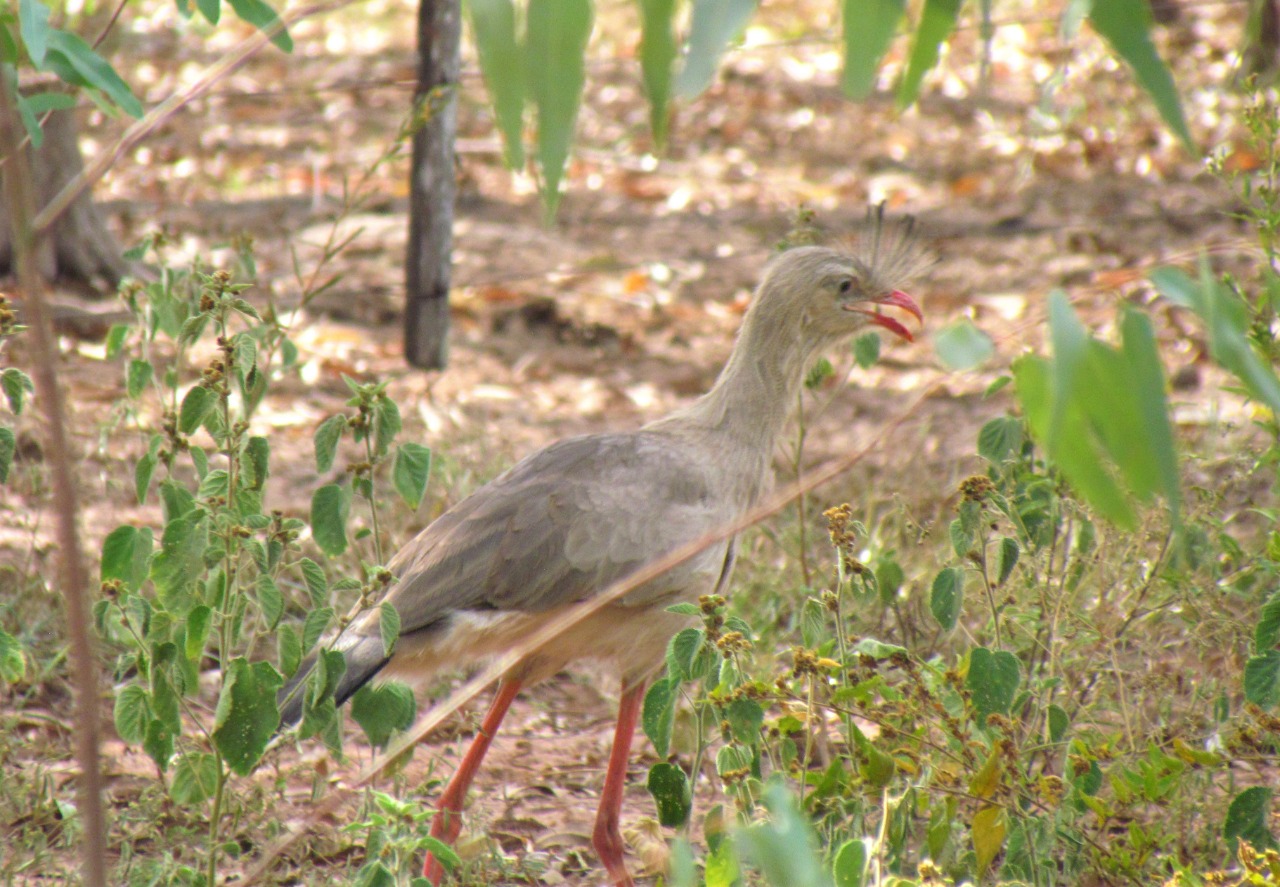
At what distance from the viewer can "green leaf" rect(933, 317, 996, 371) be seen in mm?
1157

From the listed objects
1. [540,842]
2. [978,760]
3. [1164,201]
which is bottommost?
[540,842]

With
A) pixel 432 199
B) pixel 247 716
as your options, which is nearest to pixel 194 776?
pixel 247 716

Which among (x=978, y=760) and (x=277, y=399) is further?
(x=277, y=399)

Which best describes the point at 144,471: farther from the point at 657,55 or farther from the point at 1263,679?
the point at 1263,679

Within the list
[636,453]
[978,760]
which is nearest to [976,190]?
[636,453]

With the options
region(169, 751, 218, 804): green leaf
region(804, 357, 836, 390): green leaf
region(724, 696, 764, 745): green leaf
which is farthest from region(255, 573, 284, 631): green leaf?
region(804, 357, 836, 390): green leaf

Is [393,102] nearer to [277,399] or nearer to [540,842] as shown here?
[277,399]

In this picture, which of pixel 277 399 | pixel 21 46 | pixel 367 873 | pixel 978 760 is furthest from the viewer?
pixel 277 399

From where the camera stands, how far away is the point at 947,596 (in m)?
2.23

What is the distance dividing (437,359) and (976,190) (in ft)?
10.0

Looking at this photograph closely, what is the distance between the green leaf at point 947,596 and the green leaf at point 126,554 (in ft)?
4.03

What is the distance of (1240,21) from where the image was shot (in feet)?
25.4

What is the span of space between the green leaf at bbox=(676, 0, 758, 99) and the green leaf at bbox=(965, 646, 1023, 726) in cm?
132

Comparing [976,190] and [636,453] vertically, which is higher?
[976,190]
